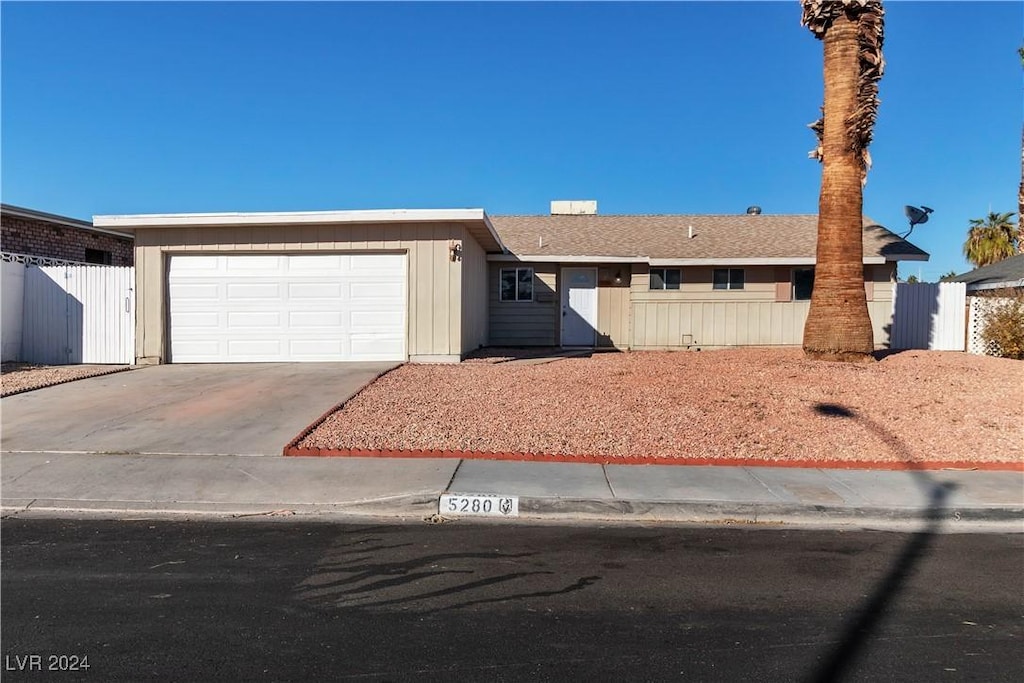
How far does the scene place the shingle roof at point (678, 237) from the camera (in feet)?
65.0

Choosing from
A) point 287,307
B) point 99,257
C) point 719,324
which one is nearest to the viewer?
point 287,307

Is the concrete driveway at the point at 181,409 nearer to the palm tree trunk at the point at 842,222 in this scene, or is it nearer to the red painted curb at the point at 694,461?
the red painted curb at the point at 694,461

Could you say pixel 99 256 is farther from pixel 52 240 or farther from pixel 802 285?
pixel 802 285

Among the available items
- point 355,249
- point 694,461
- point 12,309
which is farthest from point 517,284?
point 694,461

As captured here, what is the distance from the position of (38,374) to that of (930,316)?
21.1 meters

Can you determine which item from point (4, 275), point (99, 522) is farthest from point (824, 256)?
point (4, 275)

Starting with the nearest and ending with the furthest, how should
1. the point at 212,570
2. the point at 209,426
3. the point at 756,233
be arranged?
1. the point at 212,570
2. the point at 209,426
3. the point at 756,233

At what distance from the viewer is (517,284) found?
→ 2025 centimetres

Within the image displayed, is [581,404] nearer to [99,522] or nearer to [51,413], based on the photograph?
[99,522]

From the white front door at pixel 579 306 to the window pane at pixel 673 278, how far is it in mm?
2131

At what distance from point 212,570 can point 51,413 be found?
6.80m

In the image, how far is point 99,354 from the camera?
49.7 feet

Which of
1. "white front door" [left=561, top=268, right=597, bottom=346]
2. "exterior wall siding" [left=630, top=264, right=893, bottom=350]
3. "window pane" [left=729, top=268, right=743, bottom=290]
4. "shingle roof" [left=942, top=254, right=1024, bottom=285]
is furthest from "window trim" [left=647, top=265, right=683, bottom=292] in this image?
"shingle roof" [left=942, top=254, right=1024, bottom=285]

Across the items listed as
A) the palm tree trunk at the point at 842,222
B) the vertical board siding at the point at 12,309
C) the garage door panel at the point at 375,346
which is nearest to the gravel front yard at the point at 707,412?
the palm tree trunk at the point at 842,222
